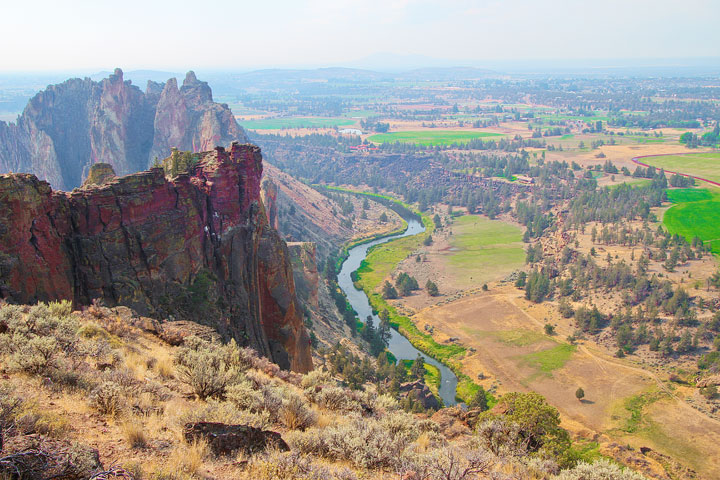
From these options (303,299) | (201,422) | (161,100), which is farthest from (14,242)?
(161,100)

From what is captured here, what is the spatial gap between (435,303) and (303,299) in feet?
97.2

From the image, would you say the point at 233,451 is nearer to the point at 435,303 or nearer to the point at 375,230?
the point at 435,303

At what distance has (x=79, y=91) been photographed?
111 meters

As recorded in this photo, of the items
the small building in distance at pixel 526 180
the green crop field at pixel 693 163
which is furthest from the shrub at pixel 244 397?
the green crop field at pixel 693 163

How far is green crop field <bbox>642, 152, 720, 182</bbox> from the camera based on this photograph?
16225cm

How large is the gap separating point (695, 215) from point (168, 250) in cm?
12768

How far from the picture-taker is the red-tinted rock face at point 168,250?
2486 centimetres

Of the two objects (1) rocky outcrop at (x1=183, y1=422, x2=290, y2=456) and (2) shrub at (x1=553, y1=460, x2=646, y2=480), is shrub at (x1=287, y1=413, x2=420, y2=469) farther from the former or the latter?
(2) shrub at (x1=553, y1=460, x2=646, y2=480)

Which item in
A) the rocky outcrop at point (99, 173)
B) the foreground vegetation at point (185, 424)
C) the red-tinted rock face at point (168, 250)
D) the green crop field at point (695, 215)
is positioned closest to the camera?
the foreground vegetation at point (185, 424)

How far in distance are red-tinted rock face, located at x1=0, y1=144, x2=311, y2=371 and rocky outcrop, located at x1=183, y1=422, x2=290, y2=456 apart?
1674 cm

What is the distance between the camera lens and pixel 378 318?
271 feet

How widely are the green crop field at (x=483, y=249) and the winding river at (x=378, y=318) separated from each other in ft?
47.0

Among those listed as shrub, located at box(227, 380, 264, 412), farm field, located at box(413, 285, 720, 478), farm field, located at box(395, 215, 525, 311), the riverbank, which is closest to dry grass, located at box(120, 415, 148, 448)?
shrub, located at box(227, 380, 264, 412)

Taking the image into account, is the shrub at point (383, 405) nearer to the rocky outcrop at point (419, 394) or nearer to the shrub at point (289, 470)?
the shrub at point (289, 470)
